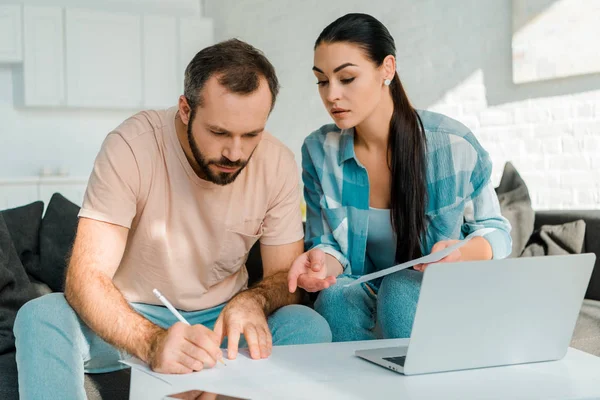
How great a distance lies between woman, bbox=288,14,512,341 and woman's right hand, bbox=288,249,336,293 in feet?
1.09

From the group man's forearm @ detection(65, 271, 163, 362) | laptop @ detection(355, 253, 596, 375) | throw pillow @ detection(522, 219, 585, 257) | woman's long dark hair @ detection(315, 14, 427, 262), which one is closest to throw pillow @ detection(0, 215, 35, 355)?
man's forearm @ detection(65, 271, 163, 362)

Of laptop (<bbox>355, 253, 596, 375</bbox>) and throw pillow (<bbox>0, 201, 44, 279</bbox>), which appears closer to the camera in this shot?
laptop (<bbox>355, 253, 596, 375</bbox>)

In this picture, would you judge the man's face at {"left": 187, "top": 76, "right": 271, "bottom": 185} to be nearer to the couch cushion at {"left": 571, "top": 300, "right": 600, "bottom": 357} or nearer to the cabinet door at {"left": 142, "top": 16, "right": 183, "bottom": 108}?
the couch cushion at {"left": 571, "top": 300, "right": 600, "bottom": 357}

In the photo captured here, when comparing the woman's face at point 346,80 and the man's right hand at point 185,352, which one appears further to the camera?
the woman's face at point 346,80

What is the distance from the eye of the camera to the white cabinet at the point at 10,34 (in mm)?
6504

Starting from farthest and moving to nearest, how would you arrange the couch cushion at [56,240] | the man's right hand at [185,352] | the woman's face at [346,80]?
the couch cushion at [56,240]
the woman's face at [346,80]
the man's right hand at [185,352]

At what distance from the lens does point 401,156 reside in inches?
88.4

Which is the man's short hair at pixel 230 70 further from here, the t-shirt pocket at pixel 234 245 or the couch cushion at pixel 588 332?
the couch cushion at pixel 588 332

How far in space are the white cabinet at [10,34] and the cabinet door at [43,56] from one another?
6 cm

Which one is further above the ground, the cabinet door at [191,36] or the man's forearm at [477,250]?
the cabinet door at [191,36]

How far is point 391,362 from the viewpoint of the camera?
1386mm

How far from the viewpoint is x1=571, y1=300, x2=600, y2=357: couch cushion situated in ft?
8.02

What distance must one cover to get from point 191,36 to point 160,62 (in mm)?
404

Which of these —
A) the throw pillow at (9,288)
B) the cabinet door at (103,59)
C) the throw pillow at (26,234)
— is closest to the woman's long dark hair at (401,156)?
the throw pillow at (9,288)
